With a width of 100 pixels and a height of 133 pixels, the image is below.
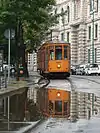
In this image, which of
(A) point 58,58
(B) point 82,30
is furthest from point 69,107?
(B) point 82,30

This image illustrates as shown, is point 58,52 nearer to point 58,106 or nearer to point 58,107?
point 58,106

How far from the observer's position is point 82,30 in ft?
252

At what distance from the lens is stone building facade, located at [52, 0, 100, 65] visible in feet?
237

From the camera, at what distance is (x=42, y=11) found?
111ft

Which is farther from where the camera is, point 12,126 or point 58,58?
point 58,58

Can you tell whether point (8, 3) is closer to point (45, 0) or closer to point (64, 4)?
point (45, 0)

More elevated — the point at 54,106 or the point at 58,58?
the point at 58,58

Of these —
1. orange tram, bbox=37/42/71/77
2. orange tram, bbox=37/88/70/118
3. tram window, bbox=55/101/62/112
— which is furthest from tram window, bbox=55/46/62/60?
tram window, bbox=55/101/62/112

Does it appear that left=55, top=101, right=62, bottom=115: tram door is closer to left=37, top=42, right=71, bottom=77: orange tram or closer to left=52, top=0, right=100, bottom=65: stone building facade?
left=37, top=42, right=71, bottom=77: orange tram

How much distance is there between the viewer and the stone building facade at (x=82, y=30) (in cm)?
7219

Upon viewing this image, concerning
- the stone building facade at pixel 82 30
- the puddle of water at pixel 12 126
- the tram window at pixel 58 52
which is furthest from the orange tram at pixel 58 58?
the stone building facade at pixel 82 30

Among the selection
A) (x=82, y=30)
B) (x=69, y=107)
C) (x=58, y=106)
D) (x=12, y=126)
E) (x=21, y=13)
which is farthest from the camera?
(x=82, y=30)

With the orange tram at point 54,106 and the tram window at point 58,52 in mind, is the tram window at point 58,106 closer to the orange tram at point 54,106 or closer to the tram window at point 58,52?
the orange tram at point 54,106

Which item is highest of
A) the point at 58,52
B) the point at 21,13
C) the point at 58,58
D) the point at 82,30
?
the point at 82,30
